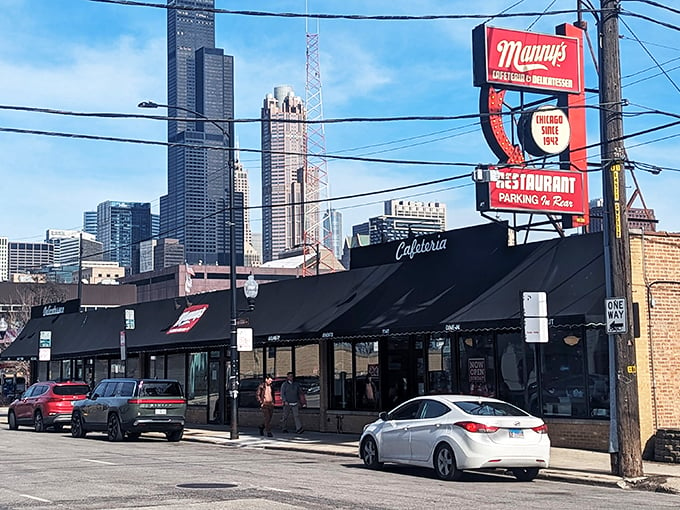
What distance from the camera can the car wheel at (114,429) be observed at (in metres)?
26.8

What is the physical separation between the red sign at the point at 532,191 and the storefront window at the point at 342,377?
7.27 m

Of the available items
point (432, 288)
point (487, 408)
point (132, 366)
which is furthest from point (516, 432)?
point (132, 366)

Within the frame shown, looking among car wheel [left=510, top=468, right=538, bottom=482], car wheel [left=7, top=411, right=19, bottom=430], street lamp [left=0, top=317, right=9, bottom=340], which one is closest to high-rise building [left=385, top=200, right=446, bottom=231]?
street lamp [left=0, top=317, right=9, bottom=340]

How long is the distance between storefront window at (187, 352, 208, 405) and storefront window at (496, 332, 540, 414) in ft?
49.0

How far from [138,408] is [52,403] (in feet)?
22.0

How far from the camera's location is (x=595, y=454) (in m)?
20.0

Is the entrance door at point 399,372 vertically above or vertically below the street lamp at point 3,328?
below

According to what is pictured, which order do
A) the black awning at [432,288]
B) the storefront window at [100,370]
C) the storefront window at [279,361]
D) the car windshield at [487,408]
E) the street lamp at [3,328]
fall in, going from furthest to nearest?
the street lamp at [3,328] → the storefront window at [100,370] → the storefront window at [279,361] → the black awning at [432,288] → the car windshield at [487,408]

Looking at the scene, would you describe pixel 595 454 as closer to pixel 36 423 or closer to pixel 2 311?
Answer: pixel 36 423

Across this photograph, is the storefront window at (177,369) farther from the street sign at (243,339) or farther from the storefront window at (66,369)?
the storefront window at (66,369)

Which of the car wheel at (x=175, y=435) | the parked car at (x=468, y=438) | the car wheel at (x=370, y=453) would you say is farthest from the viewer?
the car wheel at (x=175, y=435)

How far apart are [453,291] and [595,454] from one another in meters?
5.19

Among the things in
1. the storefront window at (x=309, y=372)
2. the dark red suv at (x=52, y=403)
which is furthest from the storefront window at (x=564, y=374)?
the dark red suv at (x=52, y=403)

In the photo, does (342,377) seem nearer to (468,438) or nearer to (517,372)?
(517,372)
